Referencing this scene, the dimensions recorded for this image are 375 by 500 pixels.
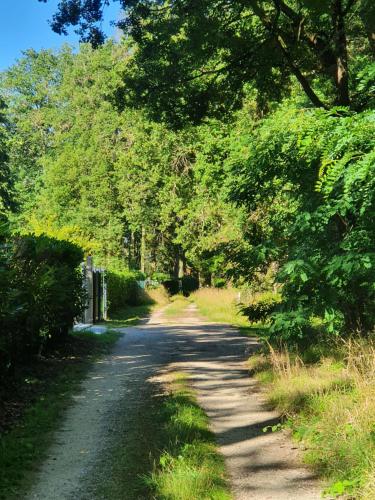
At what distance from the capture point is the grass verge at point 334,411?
15.0 ft

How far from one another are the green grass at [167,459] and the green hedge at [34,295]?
201cm

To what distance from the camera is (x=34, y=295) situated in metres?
9.40

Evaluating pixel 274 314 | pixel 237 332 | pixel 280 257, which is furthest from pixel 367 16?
pixel 237 332

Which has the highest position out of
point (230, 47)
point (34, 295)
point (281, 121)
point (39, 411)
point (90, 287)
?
point (230, 47)

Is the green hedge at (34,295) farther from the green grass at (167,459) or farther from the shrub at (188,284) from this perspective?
the shrub at (188,284)

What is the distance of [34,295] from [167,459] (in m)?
5.13

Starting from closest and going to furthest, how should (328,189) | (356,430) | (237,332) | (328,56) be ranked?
(356,430)
(328,189)
(328,56)
(237,332)

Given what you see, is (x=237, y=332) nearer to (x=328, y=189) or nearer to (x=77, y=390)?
(x=77, y=390)

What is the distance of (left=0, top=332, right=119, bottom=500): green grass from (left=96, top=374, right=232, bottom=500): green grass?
0.77 m

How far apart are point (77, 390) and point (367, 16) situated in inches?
305

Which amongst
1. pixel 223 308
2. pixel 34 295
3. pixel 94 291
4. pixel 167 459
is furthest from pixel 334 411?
pixel 223 308

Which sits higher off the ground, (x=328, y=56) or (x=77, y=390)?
(x=328, y=56)

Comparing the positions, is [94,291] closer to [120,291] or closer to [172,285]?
[120,291]

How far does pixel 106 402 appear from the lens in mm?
7961
